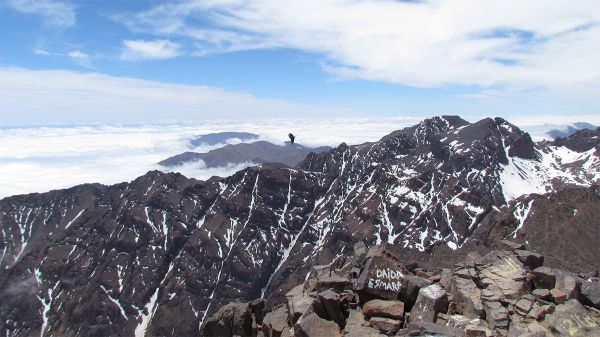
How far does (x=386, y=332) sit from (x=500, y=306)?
30.8 ft

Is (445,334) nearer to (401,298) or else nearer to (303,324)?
(401,298)

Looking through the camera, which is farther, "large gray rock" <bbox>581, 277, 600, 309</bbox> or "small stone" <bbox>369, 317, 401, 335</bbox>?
"large gray rock" <bbox>581, 277, 600, 309</bbox>

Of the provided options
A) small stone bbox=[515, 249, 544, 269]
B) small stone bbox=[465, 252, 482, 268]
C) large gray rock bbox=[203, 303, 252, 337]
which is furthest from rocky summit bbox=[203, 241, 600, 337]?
large gray rock bbox=[203, 303, 252, 337]

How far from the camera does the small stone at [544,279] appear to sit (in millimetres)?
37656

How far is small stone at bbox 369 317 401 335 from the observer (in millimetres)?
32188

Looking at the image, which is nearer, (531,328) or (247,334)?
(531,328)

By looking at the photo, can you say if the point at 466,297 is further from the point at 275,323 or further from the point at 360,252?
the point at 360,252

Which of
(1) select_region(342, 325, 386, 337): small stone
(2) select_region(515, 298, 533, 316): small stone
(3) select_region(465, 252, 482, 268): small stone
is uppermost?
(2) select_region(515, 298, 533, 316): small stone

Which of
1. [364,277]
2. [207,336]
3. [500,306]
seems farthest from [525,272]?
[207,336]

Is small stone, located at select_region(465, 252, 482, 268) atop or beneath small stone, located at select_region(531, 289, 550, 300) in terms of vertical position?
beneath

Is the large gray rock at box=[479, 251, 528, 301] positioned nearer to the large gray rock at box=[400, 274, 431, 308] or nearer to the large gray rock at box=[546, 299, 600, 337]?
the large gray rock at box=[546, 299, 600, 337]

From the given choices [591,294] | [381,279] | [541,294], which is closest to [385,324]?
[381,279]

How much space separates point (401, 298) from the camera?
36.4 meters

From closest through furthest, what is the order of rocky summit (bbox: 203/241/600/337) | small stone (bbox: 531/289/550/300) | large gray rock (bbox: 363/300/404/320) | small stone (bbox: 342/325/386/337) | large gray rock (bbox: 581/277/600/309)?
rocky summit (bbox: 203/241/600/337) < small stone (bbox: 342/325/386/337) < large gray rock (bbox: 363/300/404/320) < large gray rock (bbox: 581/277/600/309) < small stone (bbox: 531/289/550/300)
